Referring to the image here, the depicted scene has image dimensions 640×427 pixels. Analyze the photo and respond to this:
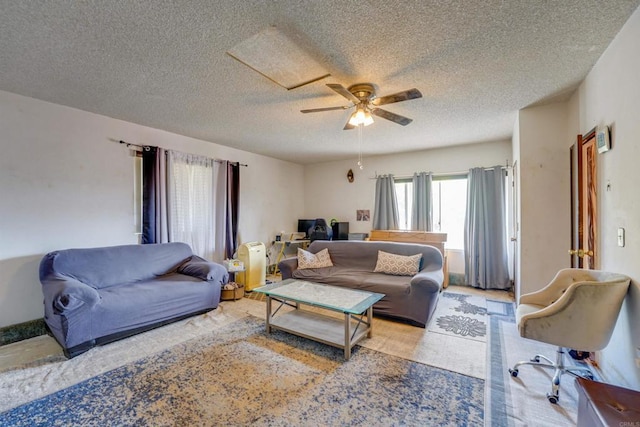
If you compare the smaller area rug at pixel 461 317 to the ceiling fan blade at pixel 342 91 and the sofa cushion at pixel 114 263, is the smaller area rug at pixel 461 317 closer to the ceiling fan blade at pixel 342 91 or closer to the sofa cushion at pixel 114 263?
the ceiling fan blade at pixel 342 91

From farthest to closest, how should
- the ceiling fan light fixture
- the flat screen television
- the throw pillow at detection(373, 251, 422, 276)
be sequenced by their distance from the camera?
the flat screen television → the throw pillow at detection(373, 251, 422, 276) → the ceiling fan light fixture

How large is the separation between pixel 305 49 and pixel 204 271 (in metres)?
2.85

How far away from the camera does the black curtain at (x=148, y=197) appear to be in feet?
12.5

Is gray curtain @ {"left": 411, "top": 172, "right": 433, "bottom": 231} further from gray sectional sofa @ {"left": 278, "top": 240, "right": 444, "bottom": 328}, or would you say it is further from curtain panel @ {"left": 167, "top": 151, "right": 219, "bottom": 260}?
curtain panel @ {"left": 167, "top": 151, "right": 219, "bottom": 260}

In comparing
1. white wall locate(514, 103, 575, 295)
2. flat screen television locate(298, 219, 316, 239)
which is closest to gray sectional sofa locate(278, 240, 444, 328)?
white wall locate(514, 103, 575, 295)

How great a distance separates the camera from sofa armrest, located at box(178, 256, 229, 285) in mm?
3560

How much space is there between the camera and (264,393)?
1972mm

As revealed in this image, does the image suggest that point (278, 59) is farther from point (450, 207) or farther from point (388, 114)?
point (450, 207)

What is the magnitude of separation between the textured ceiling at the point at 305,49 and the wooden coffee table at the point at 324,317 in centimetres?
204

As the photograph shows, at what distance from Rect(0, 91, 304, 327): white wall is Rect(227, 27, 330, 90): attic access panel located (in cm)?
252

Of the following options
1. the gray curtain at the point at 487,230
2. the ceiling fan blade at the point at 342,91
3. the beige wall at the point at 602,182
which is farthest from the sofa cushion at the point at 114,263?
the gray curtain at the point at 487,230

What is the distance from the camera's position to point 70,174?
321 cm

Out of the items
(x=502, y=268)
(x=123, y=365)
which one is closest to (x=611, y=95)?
(x=502, y=268)

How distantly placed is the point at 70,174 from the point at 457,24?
409 centimetres
